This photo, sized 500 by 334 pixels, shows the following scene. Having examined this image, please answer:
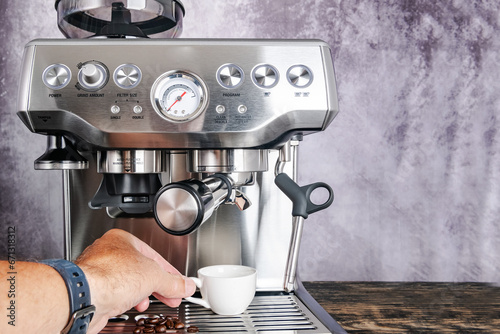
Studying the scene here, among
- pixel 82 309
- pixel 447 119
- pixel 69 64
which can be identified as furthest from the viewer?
pixel 447 119

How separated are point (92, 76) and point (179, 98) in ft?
0.37

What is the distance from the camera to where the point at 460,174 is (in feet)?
3.66

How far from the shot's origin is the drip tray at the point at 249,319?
0.61 m

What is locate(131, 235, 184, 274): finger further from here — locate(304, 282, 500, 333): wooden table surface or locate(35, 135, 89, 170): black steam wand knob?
locate(304, 282, 500, 333): wooden table surface

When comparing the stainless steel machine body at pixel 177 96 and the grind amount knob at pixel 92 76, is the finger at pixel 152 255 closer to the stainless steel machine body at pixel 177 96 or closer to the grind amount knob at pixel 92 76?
the stainless steel machine body at pixel 177 96

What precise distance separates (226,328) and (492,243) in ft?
2.71

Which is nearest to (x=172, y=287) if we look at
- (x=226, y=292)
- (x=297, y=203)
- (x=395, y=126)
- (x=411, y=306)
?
(x=226, y=292)

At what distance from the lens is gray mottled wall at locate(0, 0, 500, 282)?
1106 millimetres

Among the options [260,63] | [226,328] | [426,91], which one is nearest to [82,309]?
[226,328]

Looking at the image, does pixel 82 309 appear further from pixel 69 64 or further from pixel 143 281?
pixel 69 64

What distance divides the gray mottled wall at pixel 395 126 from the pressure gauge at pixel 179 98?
22.7 inches

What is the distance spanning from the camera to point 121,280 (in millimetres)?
517

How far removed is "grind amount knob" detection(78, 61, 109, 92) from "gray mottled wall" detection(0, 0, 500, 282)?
22.6 inches

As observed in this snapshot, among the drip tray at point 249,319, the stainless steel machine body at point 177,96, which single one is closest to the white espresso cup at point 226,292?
the drip tray at point 249,319
